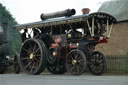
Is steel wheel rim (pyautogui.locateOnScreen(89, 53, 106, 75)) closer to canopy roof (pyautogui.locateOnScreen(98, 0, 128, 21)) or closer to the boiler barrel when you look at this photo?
the boiler barrel

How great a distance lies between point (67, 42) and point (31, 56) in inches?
76.7

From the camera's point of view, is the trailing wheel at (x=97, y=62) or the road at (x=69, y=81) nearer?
the road at (x=69, y=81)

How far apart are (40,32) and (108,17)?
376 centimetres

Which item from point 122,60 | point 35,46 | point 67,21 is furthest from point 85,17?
Result: point 122,60

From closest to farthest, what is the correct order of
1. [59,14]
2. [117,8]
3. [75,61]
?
[75,61] → [59,14] → [117,8]

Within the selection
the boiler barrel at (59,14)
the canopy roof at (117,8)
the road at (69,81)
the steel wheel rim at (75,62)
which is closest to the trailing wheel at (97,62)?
the steel wheel rim at (75,62)

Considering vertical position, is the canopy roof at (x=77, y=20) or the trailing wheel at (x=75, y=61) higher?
the canopy roof at (x=77, y=20)

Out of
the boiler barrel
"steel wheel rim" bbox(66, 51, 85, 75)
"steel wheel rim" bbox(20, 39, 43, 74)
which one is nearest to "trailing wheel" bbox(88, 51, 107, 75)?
"steel wheel rim" bbox(66, 51, 85, 75)

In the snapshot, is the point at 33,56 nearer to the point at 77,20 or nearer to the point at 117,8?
the point at 77,20

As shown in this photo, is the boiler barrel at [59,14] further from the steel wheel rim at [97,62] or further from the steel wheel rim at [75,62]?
the steel wheel rim at [97,62]

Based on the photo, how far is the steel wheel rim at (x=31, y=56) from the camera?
14078 mm

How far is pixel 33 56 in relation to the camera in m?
14.2

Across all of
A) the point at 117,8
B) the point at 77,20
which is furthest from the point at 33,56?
the point at 117,8

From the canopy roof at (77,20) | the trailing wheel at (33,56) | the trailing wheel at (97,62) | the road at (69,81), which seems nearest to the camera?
the road at (69,81)
